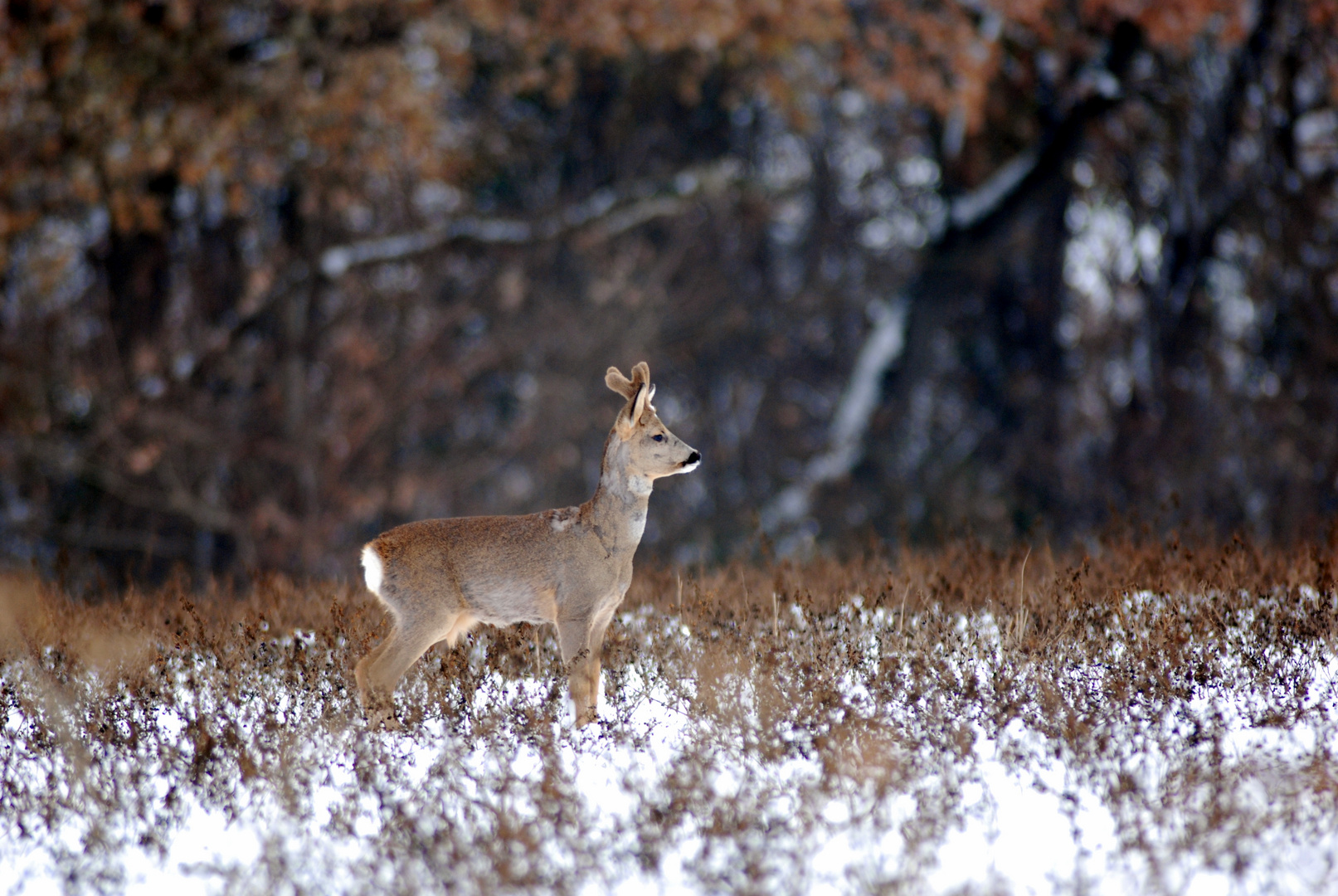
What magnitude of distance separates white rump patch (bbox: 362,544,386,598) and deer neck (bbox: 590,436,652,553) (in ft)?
2.79

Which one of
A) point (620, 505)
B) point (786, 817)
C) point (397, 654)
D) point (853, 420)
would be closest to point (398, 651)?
point (397, 654)

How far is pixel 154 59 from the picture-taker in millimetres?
12648

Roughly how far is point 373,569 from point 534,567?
62cm

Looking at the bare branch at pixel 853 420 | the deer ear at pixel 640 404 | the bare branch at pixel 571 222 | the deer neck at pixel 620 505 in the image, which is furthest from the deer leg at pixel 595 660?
the bare branch at pixel 853 420

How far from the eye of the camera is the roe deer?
5258 millimetres

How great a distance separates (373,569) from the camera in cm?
530

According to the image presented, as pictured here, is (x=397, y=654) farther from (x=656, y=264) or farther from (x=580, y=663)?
(x=656, y=264)

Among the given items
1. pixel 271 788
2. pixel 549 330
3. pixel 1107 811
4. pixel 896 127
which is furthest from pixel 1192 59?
pixel 271 788

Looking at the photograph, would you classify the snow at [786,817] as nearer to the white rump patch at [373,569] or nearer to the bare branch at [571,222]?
the white rump patch at [373,569]

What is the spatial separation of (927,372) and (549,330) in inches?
182

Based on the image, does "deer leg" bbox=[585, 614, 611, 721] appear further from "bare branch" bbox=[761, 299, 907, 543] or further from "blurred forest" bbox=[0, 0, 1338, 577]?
"bare branch" bbox=[761, 299, 907, 543]

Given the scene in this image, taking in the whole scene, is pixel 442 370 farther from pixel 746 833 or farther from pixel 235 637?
pixel 746 833

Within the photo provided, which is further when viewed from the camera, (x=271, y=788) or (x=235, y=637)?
(x=235, y=637)

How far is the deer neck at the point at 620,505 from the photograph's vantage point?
5387 millimetres
